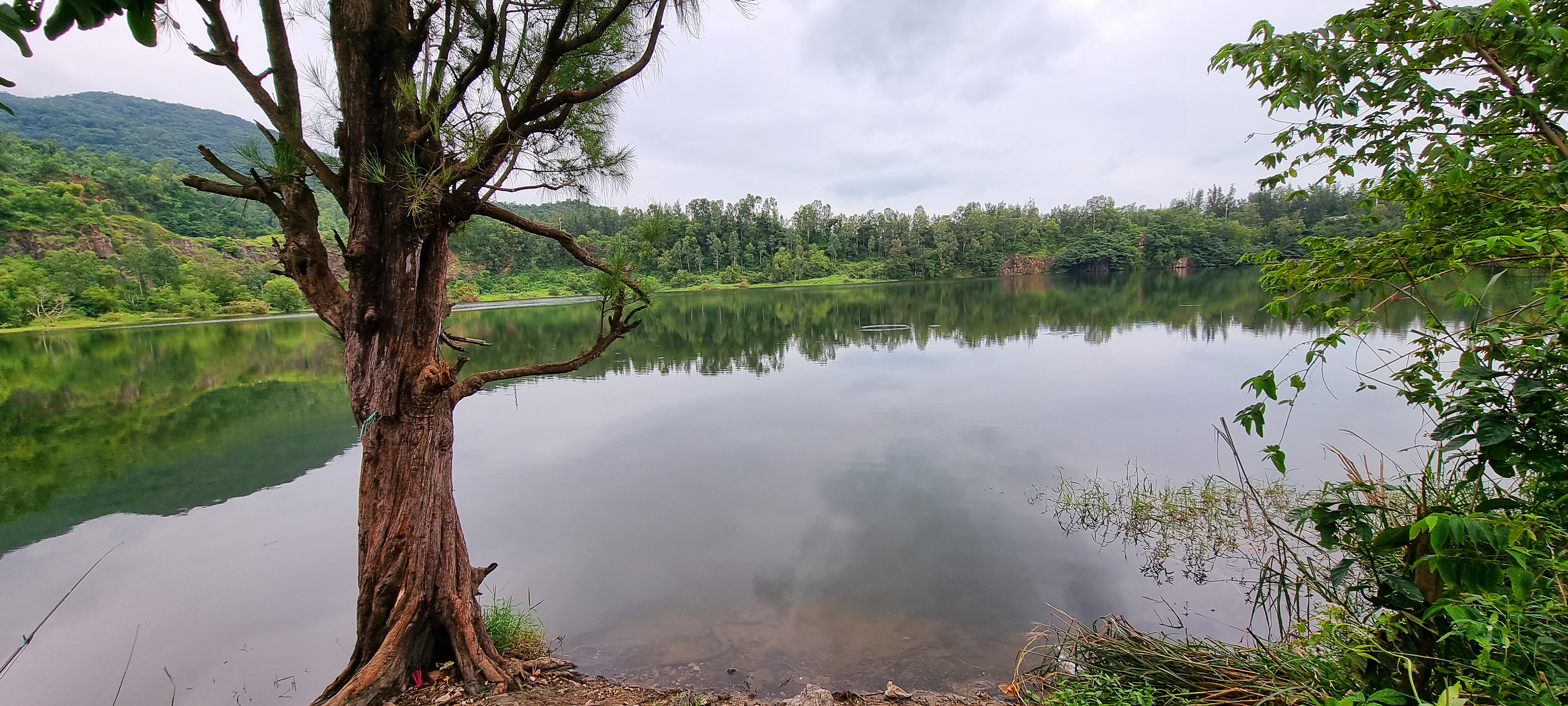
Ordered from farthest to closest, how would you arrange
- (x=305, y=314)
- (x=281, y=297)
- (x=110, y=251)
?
(x=110, y=251), (x=281, y=297), (x=305, y=314)

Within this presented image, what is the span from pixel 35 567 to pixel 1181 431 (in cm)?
1482

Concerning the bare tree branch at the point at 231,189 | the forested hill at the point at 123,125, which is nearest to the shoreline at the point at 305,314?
the bare tree branch at the point at 231,189

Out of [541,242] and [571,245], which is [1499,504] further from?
[541,242]

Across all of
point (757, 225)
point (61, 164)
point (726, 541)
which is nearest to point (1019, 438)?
point (726, 541)

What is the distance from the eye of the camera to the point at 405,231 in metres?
2.93

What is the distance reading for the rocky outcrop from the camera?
82.1 metres

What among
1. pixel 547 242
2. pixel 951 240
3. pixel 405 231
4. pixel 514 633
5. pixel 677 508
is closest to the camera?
pixel 405 231

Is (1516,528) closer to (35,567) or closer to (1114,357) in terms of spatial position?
(35,567)

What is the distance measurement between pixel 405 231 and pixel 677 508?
5.19m

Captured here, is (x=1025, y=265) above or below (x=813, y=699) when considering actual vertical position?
above

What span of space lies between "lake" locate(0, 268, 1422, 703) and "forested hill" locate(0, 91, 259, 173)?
111387 mm

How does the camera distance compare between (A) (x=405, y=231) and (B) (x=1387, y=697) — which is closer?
(B) (x=1387, y=697)

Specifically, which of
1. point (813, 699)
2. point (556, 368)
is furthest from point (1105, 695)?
point (556, 368)

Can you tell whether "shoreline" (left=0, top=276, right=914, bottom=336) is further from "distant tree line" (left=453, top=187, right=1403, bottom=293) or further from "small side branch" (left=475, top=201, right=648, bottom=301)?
"small side branch" (left=475, top=201, right=648, bottom=301)
